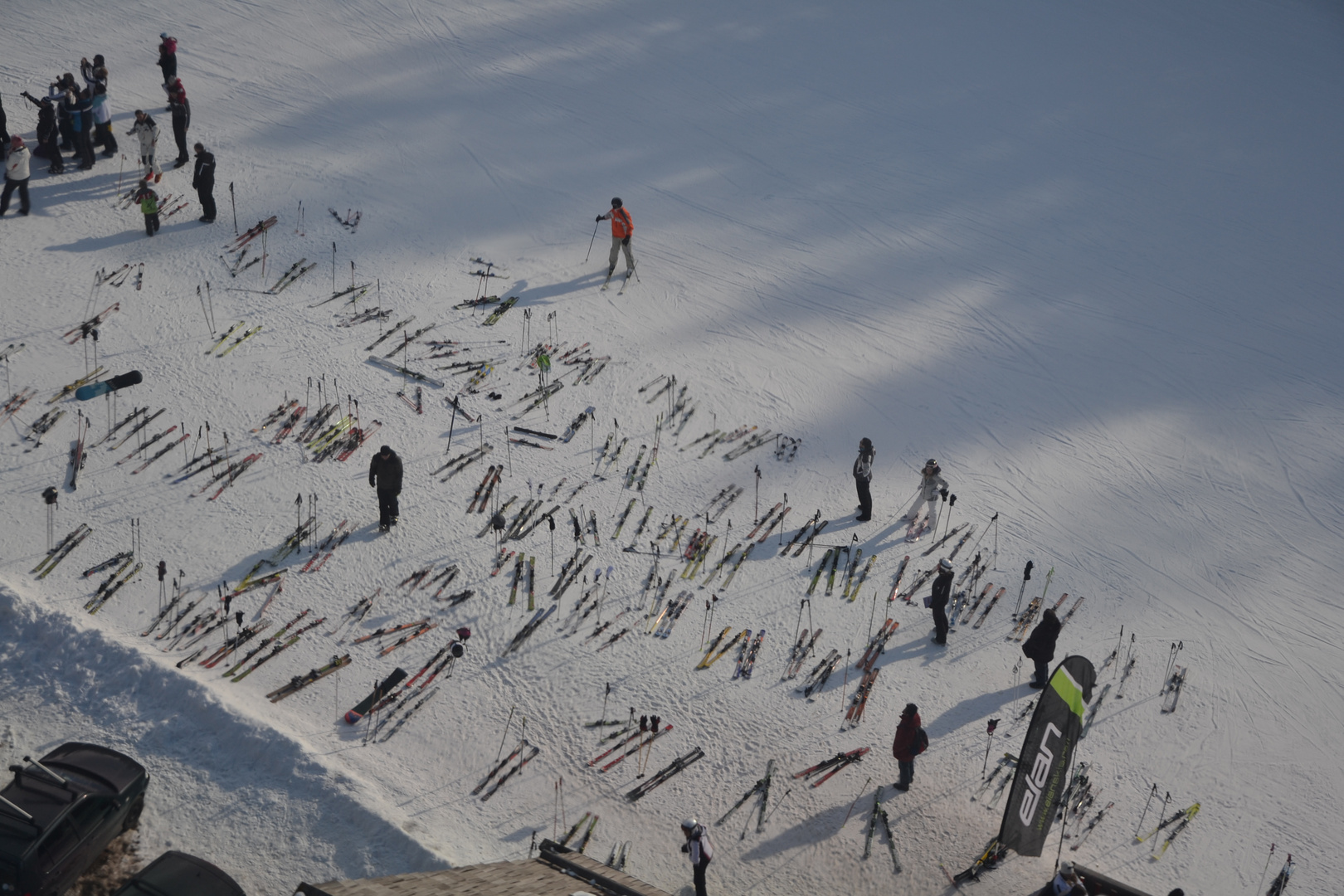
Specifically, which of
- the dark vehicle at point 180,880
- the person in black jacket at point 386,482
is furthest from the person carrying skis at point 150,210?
the dark vehicle at point 180,880

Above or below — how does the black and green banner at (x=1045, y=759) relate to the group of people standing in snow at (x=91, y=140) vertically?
below

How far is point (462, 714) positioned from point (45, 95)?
1714 centimetres

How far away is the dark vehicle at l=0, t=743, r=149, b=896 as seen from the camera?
9.90 meters

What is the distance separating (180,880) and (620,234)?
1286cm

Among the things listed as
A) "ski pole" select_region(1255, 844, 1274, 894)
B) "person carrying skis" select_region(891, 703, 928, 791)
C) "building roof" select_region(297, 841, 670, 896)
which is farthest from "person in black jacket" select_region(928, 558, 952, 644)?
"building roof" select_region(297, 841, 670, 896)

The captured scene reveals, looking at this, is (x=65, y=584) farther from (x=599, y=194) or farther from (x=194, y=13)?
(x=194, y=13)

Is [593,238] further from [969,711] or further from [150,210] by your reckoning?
[969,711]

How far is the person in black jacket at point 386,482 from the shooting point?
47.5 feet

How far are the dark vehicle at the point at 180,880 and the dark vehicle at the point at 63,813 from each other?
0.76 m

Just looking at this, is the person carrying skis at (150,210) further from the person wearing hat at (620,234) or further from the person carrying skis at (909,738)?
the person carrying skis at (909,738)

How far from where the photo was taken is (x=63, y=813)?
10188mm

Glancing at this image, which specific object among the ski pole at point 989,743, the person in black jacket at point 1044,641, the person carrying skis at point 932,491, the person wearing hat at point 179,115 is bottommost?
the ski pole at point 989,743

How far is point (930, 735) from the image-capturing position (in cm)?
1300

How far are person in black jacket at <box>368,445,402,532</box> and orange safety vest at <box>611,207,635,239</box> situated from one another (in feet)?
22.7
